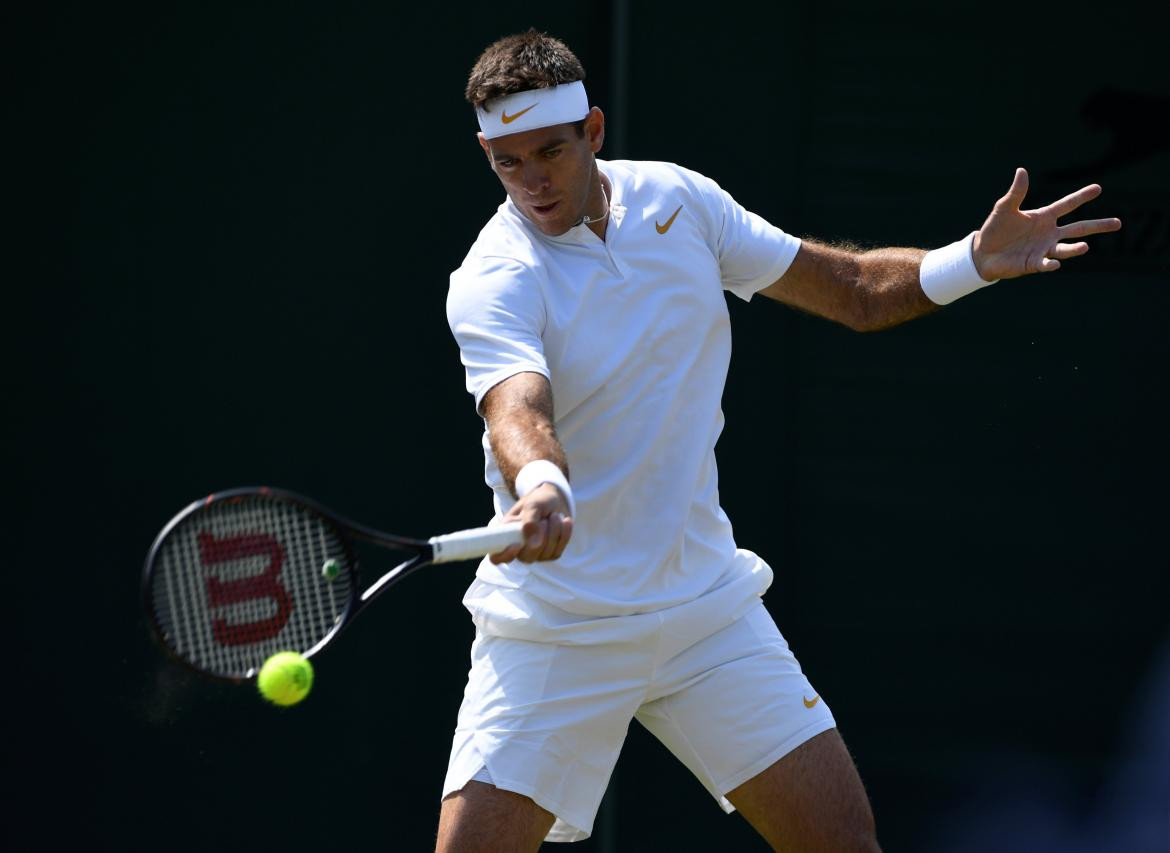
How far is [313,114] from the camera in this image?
4145 millimetres

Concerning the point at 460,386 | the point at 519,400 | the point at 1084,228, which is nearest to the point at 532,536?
the point at 519,400

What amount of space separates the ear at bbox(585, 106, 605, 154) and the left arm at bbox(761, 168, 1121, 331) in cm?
46

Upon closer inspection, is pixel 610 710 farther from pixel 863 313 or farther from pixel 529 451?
pixel 863 313

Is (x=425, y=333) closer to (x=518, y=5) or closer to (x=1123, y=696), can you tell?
(x=518, y=5)

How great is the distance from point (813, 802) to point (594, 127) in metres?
1.33

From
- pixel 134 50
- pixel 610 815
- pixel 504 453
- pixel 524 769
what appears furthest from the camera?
pixel 610 815

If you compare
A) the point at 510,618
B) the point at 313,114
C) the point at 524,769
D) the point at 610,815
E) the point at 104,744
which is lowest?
the point at 610,815

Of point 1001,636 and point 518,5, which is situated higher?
point 518,5

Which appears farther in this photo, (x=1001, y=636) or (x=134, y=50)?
(x=1001, y=636)

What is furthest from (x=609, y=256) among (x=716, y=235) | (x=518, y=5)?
(x=518, y=5)

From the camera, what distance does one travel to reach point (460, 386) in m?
4.27

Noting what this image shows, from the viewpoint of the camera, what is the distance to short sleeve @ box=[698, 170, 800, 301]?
136 inches

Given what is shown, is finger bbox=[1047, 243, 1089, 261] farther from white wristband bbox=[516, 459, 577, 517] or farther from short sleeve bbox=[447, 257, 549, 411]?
white wristband bbox=[516, 459, 577, 517]

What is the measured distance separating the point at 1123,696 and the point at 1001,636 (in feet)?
1.13
